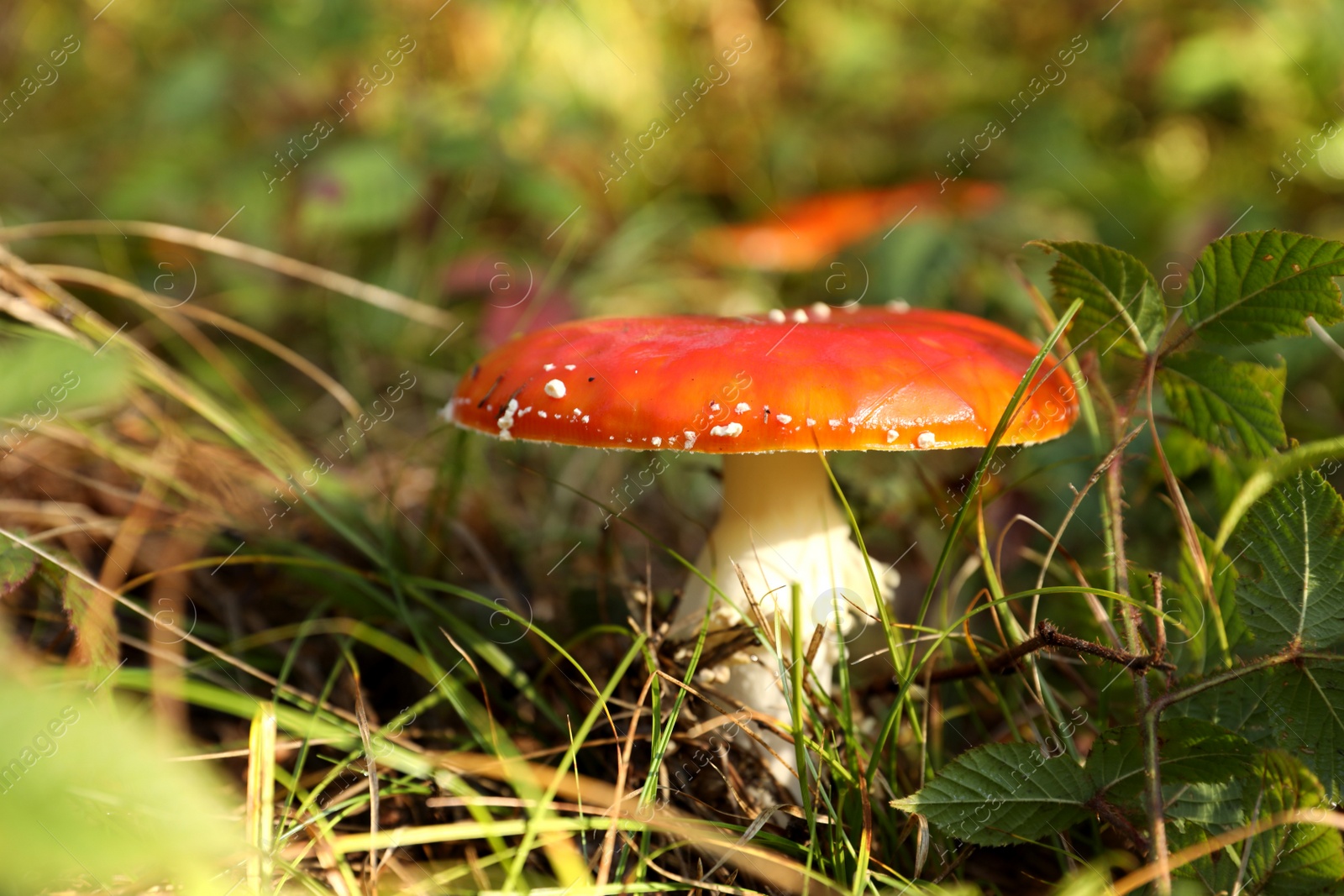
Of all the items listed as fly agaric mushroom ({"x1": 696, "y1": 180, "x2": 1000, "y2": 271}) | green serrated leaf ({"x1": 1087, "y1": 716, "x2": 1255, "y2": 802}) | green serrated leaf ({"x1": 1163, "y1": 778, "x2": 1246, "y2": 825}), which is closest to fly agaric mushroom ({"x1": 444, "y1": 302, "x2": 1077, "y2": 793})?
green serrated leaf ({"x1": 1087, "y1": 716, "x2": 1255, "y2": 802})

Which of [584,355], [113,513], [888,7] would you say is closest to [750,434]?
[584,355]

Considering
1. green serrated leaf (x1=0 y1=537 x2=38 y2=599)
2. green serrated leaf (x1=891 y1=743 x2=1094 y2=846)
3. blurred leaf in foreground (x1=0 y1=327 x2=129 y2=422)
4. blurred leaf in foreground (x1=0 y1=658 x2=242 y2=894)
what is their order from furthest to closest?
1. blurred leaf in foreground (x1=0 y1=327 x2=129 y2=422)
2. green serrated leaf (x1=0 y1=537 x2=38 y2=599)
3. green serrated leaf (x1=891 y1=743 x2=1094 y2=846)
4. blurred leaf in foreground (x1=0 y1=658 x2=242 y2=894)

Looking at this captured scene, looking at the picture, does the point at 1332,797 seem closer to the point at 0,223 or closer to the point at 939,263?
the point at 939,263

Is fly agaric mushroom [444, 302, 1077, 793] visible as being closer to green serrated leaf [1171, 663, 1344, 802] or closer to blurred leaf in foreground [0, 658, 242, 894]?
green serrated leaf [1171, 663, 1344, 802]

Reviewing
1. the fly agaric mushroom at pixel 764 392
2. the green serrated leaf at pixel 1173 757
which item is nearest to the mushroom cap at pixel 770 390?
the fly agaric mushroom at pixel 764 392

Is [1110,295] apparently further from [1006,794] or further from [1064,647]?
[1006,794]

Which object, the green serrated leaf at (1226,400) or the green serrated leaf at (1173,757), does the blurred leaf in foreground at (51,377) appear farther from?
the green serrated leaf at (1226,400)
